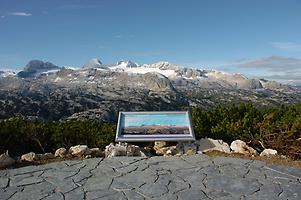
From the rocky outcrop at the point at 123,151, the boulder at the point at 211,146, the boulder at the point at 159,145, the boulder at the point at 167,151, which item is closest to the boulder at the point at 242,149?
the boulder at the point at 211,146

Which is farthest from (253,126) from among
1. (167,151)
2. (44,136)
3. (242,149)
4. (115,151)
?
(44,136)

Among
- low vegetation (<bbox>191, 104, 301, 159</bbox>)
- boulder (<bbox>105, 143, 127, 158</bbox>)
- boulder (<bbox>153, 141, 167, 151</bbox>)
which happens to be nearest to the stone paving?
boulder (<bbox>105, 143, 127, 158</bbox>)

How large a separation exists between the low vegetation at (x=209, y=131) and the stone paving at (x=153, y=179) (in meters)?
2.85

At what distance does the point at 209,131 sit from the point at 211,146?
1850 millimetres

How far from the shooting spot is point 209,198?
702 centimetres

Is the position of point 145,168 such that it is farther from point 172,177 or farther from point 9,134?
point 9,134

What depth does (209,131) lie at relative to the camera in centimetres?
1325

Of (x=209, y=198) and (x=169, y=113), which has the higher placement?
(x=169, y=113)

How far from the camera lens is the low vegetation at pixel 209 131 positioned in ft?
40.5

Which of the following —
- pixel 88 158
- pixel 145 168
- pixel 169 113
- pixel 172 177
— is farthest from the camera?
pixel 169 113

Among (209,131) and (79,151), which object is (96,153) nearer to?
(79,151)

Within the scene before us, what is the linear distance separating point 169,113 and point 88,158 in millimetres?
2914

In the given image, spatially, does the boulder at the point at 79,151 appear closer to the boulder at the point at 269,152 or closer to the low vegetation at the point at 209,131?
the low vegetation at the point at 209,131

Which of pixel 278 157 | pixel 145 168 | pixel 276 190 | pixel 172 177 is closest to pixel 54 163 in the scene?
pixel 145 168
